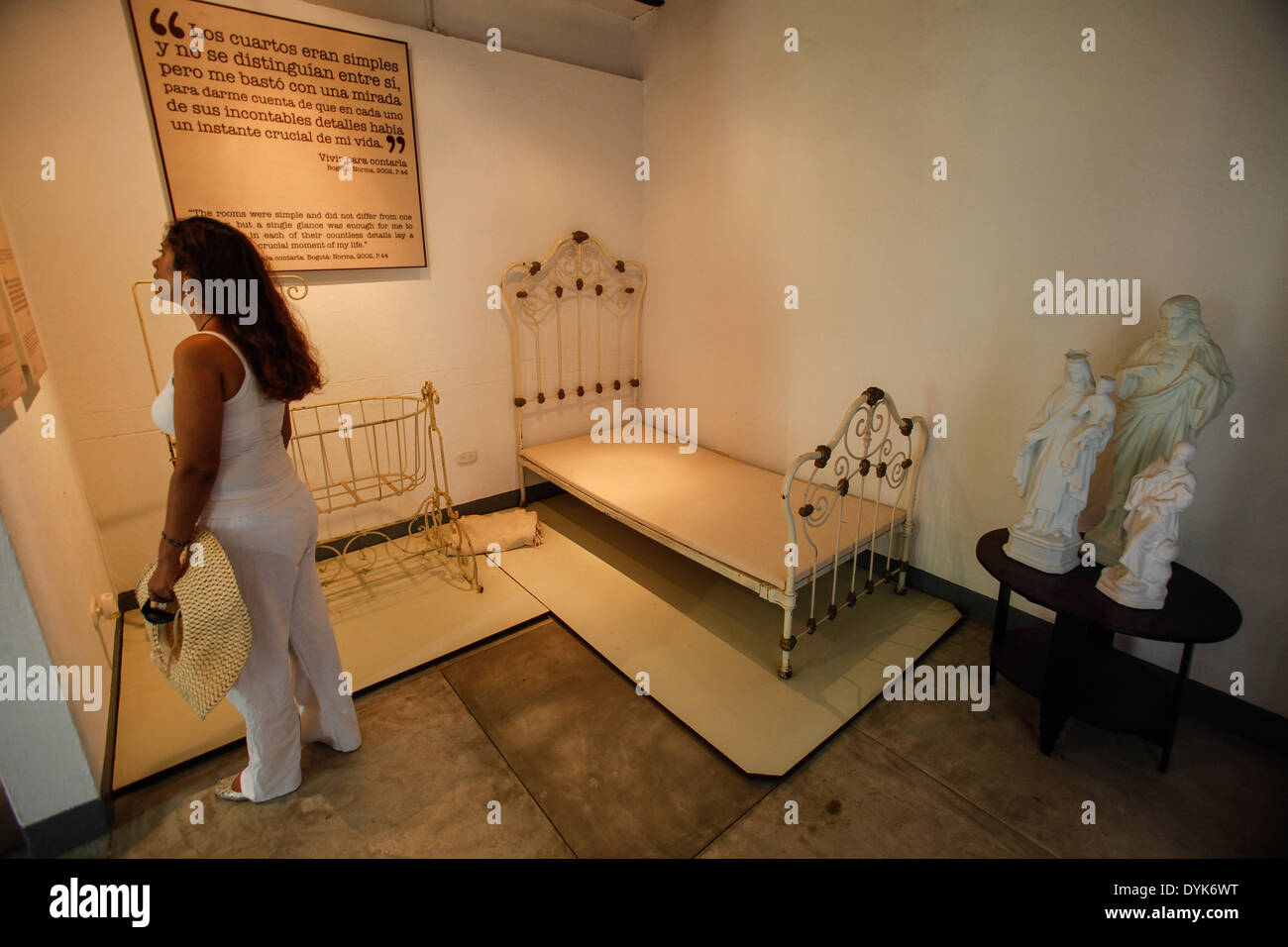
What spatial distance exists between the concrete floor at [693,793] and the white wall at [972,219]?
22.1 inches

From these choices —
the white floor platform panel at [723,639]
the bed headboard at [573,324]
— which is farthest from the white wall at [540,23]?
the white floor platform panel at [723,639]

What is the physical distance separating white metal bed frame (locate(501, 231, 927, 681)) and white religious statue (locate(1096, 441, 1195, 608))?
918mm

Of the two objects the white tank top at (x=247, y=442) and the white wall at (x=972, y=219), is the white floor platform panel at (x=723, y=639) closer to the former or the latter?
the white wall at (x=972, y=219)

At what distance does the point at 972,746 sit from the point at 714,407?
2333 millimetres

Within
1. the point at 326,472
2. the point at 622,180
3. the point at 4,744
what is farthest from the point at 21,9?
the point at 622,180

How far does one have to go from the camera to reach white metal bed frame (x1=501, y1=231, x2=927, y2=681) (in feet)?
8.44

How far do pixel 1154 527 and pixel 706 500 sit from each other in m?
1.79

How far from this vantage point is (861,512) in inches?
112

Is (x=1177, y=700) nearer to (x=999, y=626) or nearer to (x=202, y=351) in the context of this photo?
(x=999, y=626)

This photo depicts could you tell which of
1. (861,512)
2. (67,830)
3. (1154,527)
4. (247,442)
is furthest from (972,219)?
(67,830)

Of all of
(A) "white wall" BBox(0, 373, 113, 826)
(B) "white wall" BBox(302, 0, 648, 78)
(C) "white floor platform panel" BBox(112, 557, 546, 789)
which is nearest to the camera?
(A) "white wall" BBox(0, 373, 113, 826)

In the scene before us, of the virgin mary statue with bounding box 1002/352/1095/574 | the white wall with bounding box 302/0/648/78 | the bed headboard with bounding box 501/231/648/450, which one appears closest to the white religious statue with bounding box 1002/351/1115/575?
the virgin mary statue with bounding box 1002/352/1095/574

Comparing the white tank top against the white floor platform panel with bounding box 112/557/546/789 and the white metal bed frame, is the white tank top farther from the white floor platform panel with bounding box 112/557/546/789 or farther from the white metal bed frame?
the white metal bed frame
